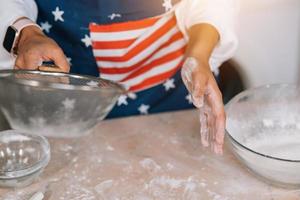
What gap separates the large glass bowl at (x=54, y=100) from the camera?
2.63 feet

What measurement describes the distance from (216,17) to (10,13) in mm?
421

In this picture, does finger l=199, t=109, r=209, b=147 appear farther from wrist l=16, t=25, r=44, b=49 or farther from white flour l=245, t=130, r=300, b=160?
wrist l=16, t=25, r=44, b=49

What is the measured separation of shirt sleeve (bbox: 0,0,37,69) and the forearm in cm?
34

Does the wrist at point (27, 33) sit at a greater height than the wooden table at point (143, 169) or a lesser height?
greater

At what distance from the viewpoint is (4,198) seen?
0.85 metres

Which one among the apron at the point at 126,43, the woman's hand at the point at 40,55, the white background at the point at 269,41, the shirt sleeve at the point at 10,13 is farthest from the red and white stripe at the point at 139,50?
the white background at the point at 269,41

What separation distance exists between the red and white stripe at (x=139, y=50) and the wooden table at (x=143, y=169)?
180mm

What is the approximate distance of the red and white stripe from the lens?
44.6 inches

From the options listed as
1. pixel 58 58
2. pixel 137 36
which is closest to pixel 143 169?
pixel 58 58

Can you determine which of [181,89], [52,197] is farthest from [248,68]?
[52,197]

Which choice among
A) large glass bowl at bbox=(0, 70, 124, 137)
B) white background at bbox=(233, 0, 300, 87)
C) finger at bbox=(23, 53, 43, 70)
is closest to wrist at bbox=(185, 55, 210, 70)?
large glass bowl at bbox=(0, 70, 124, 137)

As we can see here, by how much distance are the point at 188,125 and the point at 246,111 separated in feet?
0.41

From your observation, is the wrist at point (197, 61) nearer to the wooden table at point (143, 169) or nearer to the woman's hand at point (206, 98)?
the woman's hand at point (206, 98)

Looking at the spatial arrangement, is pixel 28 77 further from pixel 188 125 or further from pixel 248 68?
pixel 248 68
